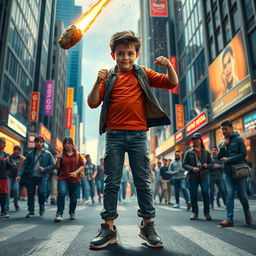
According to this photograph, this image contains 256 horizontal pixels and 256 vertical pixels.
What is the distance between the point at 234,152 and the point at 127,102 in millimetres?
2814

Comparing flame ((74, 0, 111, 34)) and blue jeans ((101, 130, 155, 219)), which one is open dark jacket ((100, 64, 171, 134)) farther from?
flame ((74, 0, 111, 34))

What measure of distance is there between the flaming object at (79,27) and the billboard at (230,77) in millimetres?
12044

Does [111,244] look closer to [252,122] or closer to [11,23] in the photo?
[252,122]

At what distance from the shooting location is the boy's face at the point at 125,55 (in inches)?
112

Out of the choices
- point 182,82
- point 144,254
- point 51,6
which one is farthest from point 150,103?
point 51,6

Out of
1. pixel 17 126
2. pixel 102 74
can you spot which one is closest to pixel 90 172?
pixel 102 74

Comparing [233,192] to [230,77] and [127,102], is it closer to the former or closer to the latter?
[127,102]

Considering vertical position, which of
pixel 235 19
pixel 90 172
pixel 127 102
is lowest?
pixel 90 172

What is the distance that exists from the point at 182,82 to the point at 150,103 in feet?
94.6

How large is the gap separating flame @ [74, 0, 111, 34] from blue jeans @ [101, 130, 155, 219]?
1.37 m

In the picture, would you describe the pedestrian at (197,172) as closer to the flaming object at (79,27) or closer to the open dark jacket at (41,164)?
the open dark jacket at (41,164)

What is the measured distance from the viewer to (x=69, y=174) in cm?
544

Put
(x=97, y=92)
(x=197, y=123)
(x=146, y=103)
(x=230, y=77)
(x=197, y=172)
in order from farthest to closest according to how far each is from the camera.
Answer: (x=197, y=123) → (x=230, y=77) → (x=197, y=172) → (x=146, y=103) → (x=97, y=92)

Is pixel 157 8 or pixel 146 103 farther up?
pixel 157 8
